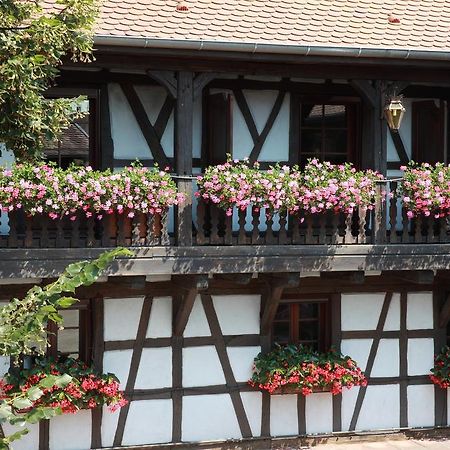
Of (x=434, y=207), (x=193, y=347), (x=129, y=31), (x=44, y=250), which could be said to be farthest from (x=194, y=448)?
(x=129, y=31)

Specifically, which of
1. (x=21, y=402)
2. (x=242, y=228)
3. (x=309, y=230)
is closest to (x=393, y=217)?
(x=309, y=230)

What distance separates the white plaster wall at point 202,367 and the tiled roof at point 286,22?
4000 millimetres

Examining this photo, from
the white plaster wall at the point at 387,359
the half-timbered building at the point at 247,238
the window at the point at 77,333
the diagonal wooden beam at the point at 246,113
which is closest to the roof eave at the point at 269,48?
the half-timbered building at the point at 247,238

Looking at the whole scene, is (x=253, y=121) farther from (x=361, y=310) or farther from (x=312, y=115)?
(x=361, y=310)

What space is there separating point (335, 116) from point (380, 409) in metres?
4.05

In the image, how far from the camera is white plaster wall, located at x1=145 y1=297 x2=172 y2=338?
12062 millimetres

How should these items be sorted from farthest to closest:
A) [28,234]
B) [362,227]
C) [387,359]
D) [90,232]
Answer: [387,359] < [362,227] < [90,232] < [28,234]

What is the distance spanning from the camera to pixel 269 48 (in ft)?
35.8

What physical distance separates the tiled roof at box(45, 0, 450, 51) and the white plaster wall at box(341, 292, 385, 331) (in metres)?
3.46

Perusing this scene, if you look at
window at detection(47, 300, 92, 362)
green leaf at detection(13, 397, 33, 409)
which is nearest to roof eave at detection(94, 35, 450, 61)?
window at detection(47, 300, 92, 362)

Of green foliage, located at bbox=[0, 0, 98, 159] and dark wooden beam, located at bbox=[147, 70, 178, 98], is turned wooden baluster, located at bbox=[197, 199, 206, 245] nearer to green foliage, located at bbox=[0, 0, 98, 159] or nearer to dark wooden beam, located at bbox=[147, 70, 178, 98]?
dark wooden beam, located at bbox=[147, 70, 178, 98]

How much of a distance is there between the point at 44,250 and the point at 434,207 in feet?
15.5

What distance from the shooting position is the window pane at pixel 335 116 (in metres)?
12.7

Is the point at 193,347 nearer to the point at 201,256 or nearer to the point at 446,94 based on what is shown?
the point at 201,256
